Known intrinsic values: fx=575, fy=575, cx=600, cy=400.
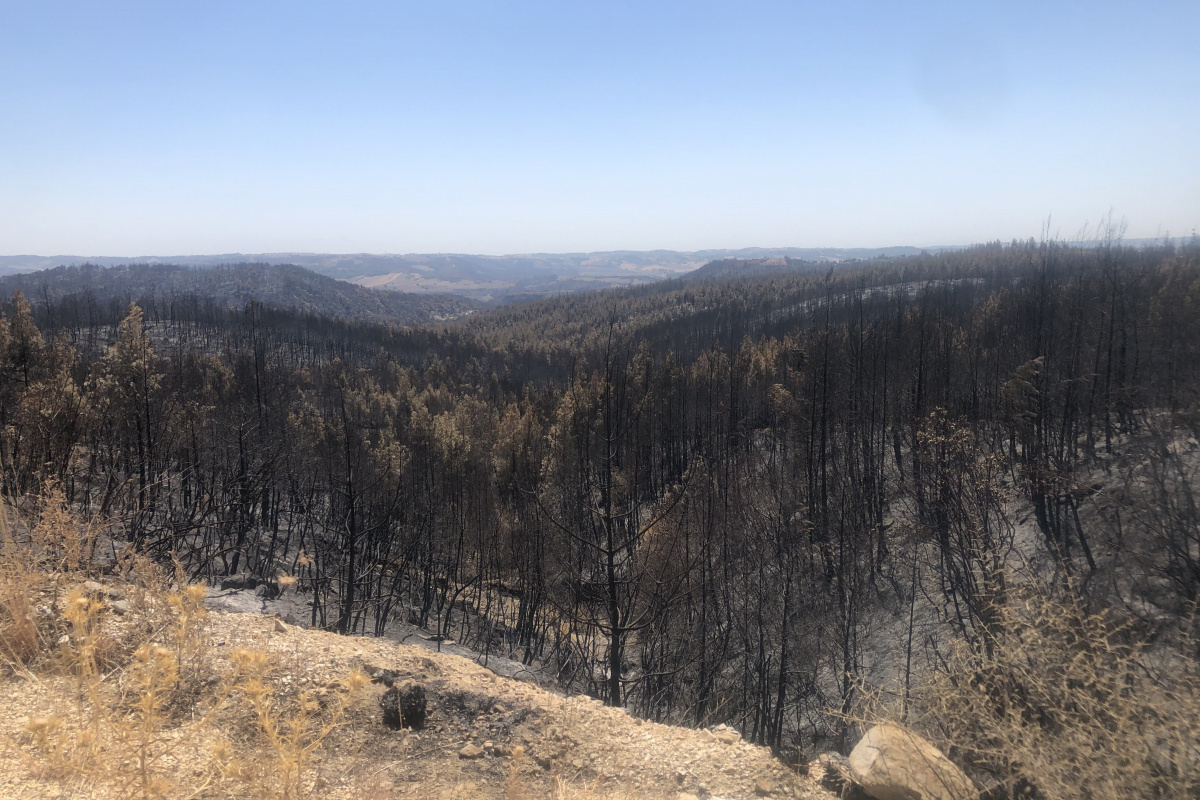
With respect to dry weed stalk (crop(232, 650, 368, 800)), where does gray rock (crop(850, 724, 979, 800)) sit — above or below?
below

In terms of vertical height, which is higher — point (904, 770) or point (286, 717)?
point (286, 717)

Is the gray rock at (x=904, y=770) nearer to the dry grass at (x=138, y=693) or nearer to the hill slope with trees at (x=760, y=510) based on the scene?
the hill slope with trees at (x=760, y=510)

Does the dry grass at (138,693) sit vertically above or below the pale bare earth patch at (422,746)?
above

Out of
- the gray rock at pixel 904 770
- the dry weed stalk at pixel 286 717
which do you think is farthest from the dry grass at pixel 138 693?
the gray rock at pixel 904 770

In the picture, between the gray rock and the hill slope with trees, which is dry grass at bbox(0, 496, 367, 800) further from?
the gray rock

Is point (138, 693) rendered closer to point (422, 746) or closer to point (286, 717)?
point (286, 717)

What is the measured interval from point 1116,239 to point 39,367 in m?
47.0

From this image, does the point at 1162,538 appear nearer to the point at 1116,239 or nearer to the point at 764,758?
the point at 764,758

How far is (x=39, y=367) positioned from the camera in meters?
18.4

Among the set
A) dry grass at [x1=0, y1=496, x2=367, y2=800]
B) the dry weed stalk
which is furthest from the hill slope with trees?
the dry weed stalk

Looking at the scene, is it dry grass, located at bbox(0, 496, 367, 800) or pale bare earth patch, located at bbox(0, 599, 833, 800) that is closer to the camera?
dry grass, located at bbox(0, 496, 367, 800)

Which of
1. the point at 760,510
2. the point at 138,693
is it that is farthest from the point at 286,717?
the point at 760,510

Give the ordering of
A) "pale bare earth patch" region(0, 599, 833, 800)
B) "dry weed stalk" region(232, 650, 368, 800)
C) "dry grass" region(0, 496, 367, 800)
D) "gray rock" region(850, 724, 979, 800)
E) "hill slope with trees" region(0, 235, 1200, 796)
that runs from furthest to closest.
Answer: "hill slope with trees" region(0, 235, 1200, 796) → "gray rock" region(850, 724, 979, 800) → "pale bare earth patch" region(0, 599, 833, 800) → "dry grass" region(0, 496, 367, 800) → "dry weed stalk" region(232, 650, 368, 800)

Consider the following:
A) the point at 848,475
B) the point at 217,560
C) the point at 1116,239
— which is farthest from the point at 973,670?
the point at 1116,239
